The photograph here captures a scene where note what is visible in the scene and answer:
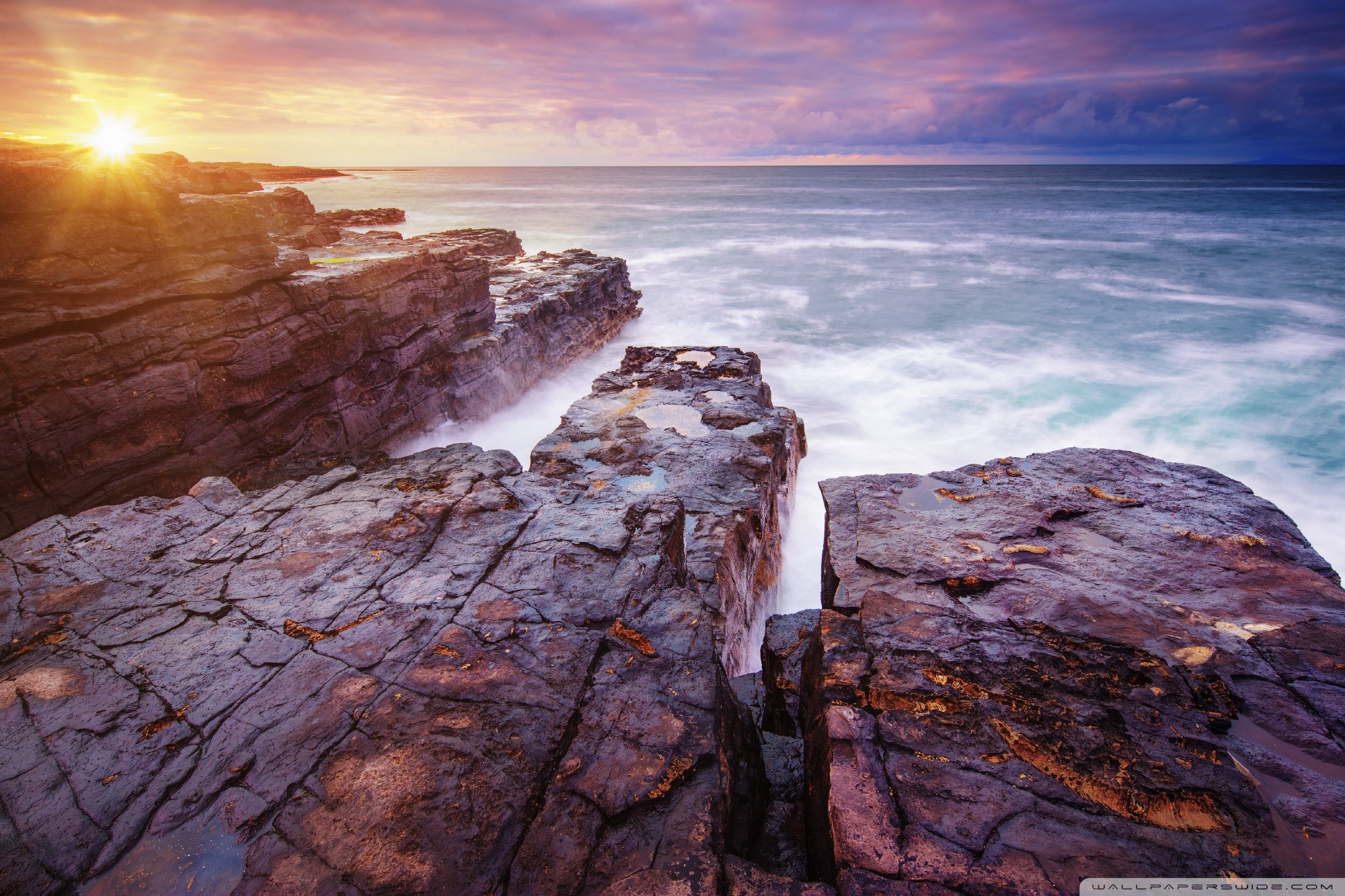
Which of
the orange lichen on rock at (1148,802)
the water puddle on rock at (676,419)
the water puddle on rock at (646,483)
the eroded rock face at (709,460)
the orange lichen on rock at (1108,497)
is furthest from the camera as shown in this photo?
the water puddle on rock at (676,419)

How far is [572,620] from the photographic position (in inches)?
134

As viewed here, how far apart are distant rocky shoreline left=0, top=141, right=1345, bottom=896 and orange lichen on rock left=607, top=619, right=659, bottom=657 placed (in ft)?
0.07

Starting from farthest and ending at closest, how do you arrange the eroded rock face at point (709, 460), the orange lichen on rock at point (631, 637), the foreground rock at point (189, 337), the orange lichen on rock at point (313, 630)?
the foreground rock at point (189, 337) < the eroded rock face at point (709, 460) < the orange lichen on rock at point (313, 630) < the orange lichen on rock at point (631, 637)

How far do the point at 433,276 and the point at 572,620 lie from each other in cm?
821

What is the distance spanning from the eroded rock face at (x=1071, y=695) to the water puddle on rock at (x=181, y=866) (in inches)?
95.3

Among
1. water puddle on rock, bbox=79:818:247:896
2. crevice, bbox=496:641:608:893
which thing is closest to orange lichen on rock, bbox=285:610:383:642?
water puddle on rock, bbox=79:818:247:896

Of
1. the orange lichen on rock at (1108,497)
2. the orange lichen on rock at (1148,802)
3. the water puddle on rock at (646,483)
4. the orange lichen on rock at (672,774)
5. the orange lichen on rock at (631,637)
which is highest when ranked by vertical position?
the orange lichen on rock at (1108,497)

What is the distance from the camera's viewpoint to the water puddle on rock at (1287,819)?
7.25ft

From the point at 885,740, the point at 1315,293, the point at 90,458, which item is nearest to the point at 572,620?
the point at 885,740

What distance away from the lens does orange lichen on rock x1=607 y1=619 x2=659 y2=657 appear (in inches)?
128

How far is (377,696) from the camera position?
293 centimetres

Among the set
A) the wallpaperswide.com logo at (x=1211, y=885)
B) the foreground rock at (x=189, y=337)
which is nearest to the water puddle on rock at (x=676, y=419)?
the foreground rock at (x=189, y=337)

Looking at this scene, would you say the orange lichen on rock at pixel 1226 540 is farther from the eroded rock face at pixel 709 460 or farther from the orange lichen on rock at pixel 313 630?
the orange lichen on rock at pixel 313 630

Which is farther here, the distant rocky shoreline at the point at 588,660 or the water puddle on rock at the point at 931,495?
the water puddle on rock at the point at 931,495
